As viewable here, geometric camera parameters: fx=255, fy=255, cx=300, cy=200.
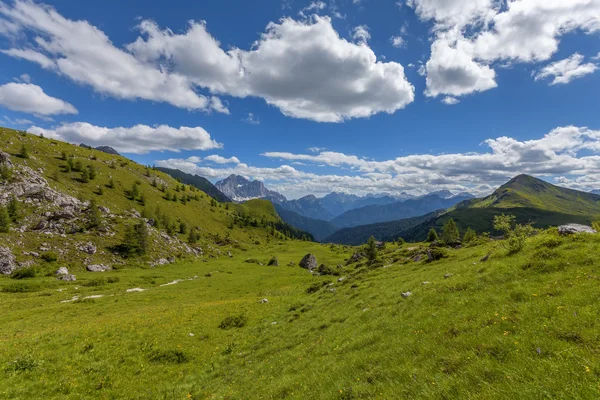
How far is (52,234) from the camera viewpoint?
263ft

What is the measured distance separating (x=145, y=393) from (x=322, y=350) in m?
11.9

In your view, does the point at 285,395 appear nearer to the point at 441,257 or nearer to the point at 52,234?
the point at 441,257

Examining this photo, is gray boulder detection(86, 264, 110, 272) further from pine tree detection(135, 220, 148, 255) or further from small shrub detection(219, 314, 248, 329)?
small shrub detection(219, 314, 248, 329)

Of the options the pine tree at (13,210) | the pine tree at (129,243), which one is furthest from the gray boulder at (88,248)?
the pine tree at (13,210)

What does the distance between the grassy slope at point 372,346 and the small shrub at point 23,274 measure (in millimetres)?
37455

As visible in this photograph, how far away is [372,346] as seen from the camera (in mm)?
14961

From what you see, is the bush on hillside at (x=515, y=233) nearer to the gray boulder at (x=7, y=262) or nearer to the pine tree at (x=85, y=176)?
the gray boulder at (x=7, y=262)

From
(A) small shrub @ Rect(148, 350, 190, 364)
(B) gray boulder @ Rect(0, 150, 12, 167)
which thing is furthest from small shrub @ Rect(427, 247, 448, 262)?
(B) gray boulder @ Rect(0, 150, 12, 167)

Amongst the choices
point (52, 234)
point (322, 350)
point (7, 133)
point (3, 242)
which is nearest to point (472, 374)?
point (322, 350)

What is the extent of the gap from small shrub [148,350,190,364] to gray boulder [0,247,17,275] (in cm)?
7016

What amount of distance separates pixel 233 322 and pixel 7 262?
71.7m

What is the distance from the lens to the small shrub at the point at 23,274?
59.7 meters

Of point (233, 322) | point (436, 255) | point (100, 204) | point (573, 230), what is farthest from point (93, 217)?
point (573, 230)

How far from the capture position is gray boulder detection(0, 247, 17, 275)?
202 feet
